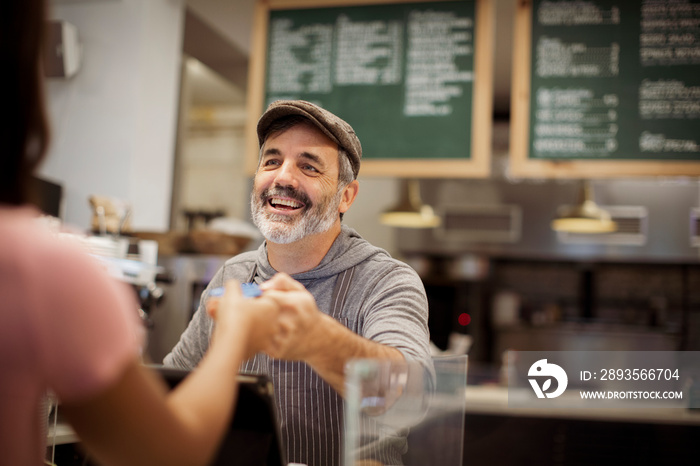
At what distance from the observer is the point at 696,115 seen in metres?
2.70

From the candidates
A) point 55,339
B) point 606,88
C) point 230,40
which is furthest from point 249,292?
point 230,40

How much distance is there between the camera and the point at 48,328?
0.57 meters

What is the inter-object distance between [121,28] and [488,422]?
2.78 metres

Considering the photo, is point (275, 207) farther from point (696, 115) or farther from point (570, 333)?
point (570, 333)

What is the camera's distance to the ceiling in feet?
11.5

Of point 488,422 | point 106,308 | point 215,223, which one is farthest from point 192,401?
point 488,422

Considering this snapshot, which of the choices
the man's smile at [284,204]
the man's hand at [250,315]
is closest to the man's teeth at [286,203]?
the man's smile at [284,204]

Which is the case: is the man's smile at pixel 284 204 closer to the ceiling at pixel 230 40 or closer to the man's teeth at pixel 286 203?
the man's teeth at pixel 286 203

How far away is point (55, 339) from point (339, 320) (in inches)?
38.9

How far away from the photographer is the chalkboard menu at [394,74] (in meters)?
2.86

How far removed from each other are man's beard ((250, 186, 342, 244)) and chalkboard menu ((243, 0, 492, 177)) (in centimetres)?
130

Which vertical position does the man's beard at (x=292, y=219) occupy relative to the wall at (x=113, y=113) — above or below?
below

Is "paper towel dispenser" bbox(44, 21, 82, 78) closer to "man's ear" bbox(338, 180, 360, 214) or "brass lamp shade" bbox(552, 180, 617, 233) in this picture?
"man's ear" bbox(338, 180, 360, 214)

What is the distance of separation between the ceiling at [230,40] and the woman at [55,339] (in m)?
3.03
